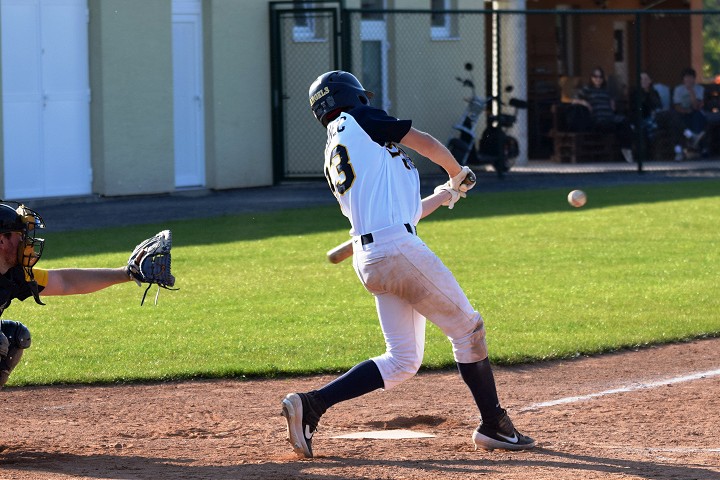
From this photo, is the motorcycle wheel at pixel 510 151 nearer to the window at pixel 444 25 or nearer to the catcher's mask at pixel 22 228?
the window at pixel 444 25

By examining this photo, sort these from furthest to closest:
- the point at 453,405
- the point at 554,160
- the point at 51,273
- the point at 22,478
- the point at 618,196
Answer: the point at 554,160, the point at 618,196, the point at 453,405, the point at 51,273, the point at 22,478

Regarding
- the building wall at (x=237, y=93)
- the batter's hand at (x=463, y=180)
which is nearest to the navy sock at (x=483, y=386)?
the batter's hand at (x=463, y=180)

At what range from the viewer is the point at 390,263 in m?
5.94

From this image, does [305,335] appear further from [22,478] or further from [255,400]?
[22,478]

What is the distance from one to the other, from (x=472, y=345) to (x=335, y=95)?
55.2 inches

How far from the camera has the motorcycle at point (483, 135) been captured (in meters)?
22.9

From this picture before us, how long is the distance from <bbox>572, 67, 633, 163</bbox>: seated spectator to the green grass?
24.6 ft

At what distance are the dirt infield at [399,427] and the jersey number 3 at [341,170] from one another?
1323 mm

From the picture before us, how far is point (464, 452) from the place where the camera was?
6238 millimetres

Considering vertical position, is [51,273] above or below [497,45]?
below

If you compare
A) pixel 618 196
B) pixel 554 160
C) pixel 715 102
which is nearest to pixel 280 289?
pixel 618 196

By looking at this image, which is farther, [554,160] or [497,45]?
[554,160]

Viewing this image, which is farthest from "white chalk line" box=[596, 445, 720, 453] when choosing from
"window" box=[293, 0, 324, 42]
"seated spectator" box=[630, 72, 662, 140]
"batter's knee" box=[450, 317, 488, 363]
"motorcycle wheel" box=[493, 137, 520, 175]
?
"seated spectator" box=[630, 72, 662, 140]

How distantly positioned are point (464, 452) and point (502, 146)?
17.0 metres
